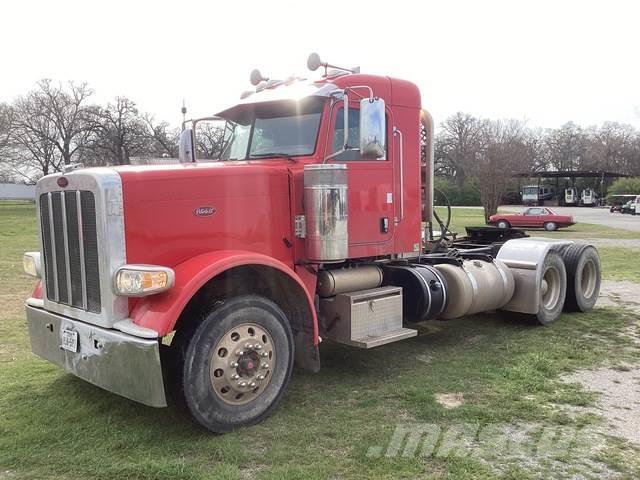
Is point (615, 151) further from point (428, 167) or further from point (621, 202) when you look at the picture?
point (428, 167)

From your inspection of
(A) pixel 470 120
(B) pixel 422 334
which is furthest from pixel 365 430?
(A) pixel 470 120

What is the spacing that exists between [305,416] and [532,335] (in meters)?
3.81

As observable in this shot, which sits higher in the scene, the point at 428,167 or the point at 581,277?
the point at 428,167

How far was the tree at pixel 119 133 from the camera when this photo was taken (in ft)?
153

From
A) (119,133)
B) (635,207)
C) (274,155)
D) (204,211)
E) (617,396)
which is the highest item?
(119,133)

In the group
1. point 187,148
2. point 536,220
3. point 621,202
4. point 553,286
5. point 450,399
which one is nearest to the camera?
point 450,399

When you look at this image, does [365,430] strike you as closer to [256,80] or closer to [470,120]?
[256,80]

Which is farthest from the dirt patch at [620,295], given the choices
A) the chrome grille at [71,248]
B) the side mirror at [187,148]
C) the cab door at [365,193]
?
the chrome grille at [71,248]

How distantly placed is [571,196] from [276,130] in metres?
70.1

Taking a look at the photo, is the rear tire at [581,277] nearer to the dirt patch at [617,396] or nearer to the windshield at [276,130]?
the dirt patch at [617,396]

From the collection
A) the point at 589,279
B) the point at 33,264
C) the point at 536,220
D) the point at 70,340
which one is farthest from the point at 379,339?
the point at 536,220

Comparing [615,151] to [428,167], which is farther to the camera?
[615,151]

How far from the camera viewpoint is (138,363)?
3.81m

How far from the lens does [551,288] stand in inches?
317
